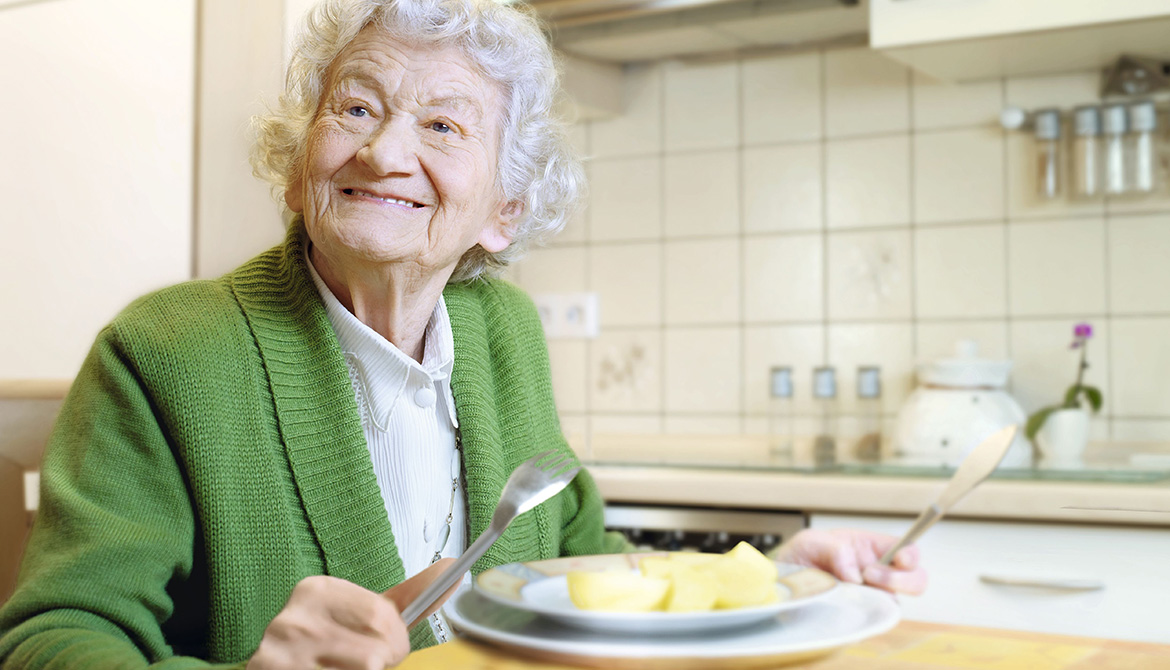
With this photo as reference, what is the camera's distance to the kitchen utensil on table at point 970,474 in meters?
0.70

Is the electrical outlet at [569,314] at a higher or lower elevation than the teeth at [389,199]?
lower

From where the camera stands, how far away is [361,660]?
0.57m

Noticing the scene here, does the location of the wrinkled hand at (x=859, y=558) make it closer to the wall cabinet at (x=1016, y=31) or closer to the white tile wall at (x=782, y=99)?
the wall cabinet at (x=1016, y=31)

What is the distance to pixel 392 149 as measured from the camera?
924 millimetres

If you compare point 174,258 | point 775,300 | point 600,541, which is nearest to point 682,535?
point 600,541

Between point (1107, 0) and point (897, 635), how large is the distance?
1372mm

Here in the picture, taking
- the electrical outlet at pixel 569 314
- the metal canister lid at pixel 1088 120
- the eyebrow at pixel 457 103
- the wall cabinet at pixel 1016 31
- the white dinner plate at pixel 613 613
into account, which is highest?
the wall cabinet at pixel 1016 31

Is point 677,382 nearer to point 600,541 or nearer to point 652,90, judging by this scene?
point 652,90

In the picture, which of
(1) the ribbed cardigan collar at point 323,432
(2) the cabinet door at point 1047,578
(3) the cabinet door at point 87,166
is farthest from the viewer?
(3) the cabinet door at point 87,166

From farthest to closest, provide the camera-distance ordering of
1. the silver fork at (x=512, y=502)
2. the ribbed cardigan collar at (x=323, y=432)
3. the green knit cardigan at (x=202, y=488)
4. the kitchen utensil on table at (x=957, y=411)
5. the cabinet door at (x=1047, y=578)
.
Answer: the kitchen utensil on table at (x=957, y=411)
the cabinet door at (x=1047, y=578)
the ribbed cardigan collar at (x=323, y=432)
the green knit cardigan at (x=202, y=488)
the silver fork at (x=512, y=502)

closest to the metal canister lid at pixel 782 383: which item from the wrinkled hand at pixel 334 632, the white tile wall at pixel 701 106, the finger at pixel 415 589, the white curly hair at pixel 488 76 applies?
the white tile wall at pixel 701 106

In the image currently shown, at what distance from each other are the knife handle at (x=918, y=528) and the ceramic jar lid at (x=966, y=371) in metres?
1.21

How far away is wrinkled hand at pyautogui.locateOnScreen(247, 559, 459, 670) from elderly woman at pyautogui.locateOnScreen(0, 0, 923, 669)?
10 centimetres

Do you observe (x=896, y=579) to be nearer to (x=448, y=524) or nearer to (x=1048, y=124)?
(x=448, y=524)
